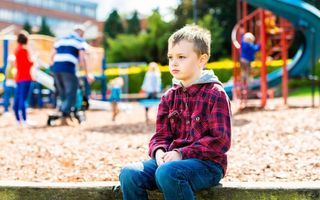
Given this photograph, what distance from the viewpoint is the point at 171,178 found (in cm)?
293

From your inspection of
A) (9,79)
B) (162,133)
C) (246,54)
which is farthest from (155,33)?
(162,133)

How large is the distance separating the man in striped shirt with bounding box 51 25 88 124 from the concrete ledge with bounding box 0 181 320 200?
20.2ft

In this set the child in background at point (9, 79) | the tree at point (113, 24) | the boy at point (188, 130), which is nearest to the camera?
the boy at point (188, 130)

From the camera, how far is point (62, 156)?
5668 mm

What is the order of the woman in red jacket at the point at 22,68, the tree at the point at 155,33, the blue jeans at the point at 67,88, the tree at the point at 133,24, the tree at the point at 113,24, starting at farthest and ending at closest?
the tree at the point at 113,24
the tree at the point at 133,24
the tree at the point at 155,33
the woman in red jacket at the point at 22,68
the blue jeans at the point at 67,88

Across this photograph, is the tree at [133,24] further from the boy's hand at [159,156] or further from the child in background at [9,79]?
the boy's hand at [159,156]

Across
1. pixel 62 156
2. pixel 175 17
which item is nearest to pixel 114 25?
pixel 175 17

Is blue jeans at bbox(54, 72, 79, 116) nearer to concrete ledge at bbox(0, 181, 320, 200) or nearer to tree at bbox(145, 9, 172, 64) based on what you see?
concrete ledge at bbox(0, 181, 320, 200)

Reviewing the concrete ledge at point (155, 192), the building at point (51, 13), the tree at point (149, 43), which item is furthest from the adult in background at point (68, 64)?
the building at point (51, 13)

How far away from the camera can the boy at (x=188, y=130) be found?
307 centimetres

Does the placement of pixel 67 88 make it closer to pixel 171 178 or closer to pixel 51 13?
pixel 171 178

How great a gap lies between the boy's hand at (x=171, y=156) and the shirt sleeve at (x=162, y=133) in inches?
5.5

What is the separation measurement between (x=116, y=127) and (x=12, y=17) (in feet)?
233

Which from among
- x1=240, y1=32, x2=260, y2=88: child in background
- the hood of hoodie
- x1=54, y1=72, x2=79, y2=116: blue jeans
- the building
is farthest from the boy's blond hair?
the building
